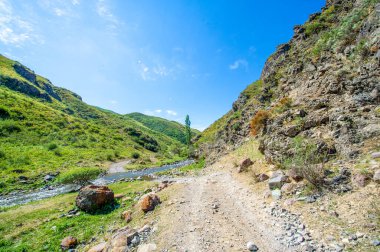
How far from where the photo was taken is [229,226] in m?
10.6

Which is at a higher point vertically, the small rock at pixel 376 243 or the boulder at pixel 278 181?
the boulder at pixel 278 181

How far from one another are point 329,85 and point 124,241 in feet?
78.9

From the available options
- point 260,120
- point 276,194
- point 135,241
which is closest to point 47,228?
point 135,241

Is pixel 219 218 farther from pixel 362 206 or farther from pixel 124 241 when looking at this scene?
pixel 362 206

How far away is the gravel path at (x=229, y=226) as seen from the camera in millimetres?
8727

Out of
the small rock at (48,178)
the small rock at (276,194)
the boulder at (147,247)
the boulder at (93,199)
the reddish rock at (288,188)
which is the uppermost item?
the reddish rock at (288,188)

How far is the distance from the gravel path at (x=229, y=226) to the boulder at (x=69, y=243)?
21.7ft

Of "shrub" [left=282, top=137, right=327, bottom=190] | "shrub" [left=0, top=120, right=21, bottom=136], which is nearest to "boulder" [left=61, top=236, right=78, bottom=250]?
"shrub" [left=282, top=137, right=327, bottom=190]

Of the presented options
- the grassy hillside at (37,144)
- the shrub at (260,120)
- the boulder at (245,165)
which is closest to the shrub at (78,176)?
the grassy hillside at (37,144)

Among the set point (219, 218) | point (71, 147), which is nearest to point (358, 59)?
point (219, 218)

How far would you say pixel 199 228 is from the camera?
35.4 feet

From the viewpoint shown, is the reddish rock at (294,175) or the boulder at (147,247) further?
the reddish rock at (294,175)

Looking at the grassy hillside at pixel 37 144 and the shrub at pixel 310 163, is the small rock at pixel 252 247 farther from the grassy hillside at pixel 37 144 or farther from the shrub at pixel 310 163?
the grassy hillside at pixel 37 144

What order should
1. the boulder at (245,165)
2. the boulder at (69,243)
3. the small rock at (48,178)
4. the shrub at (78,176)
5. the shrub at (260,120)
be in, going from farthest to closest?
the small rock at (48,178)
the shrub at (78,176)
the shrub at (260,120)
the boulder at (245,165)
the boulder at (69,243)
